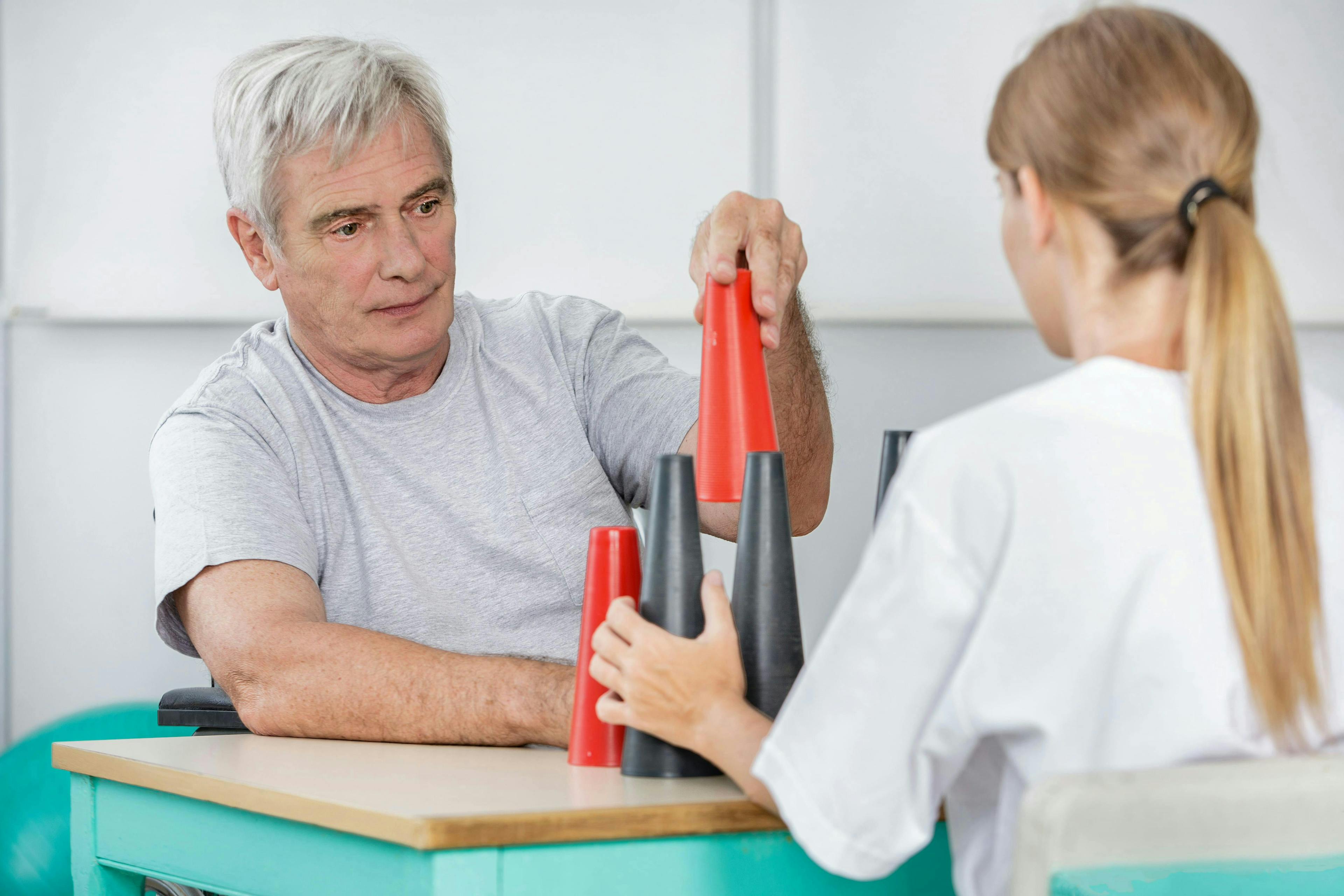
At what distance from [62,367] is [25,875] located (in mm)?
1066

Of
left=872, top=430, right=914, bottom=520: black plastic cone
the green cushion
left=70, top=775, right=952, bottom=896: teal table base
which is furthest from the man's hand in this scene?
the green cushion

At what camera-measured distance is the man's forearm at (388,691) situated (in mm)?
1044

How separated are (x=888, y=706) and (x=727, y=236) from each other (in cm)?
62

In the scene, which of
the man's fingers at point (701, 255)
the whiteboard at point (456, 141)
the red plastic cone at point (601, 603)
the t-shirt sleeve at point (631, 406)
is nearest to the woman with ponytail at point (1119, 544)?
the red plastic cone at point (601, 603)

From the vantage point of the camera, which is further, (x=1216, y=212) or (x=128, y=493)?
(x=128, y=493)

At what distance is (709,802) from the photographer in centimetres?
77

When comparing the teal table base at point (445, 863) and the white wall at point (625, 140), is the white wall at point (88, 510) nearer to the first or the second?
the white wall at point (625, 140)

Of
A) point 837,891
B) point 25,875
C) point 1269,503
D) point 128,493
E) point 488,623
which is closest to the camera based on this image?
point 1269,503

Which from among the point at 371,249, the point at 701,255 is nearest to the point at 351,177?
the point at 371,249

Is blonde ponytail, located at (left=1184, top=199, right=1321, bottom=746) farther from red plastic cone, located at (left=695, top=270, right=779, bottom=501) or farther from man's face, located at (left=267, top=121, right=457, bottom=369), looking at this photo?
man's face, located at (left=267, top=121, right=457, bottom=369)

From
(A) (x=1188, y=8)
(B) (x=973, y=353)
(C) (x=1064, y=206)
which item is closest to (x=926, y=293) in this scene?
(B) (x=973, y=353)

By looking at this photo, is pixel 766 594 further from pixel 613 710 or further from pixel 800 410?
pixel 800 410

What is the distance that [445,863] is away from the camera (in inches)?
27.8

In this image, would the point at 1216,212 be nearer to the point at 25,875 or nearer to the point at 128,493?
the point at 25,875
